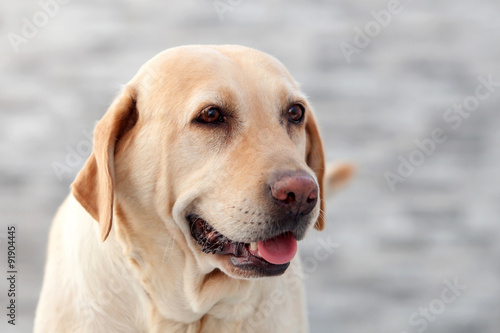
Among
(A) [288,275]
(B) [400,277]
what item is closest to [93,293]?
(A) [288,275]

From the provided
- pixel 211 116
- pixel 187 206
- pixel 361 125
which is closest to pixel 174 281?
pixel 187 206

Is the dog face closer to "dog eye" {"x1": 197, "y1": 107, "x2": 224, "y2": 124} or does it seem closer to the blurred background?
"dog eye" {"x1": 197, "y1": 107, "x2": 224, "y2": 124}

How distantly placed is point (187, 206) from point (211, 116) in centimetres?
39

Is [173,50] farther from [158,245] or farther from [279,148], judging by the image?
[158,245]

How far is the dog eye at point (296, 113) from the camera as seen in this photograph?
285 cm

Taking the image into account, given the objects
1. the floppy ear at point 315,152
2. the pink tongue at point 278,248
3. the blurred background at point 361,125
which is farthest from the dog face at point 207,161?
the blurred background at point 361,125

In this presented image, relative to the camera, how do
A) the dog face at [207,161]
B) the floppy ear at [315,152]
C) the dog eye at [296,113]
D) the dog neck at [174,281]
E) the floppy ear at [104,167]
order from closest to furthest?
1. the dog face at [207,161]
2. the floppy ear at [104,167]
3. the dog neck at [174,281]
4. the dog eye at [296,113]
5. the floppy ear at [315,152]

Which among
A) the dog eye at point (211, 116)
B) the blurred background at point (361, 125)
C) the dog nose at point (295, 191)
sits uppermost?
the dog eye at point (211, 116)

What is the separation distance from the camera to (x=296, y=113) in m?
2.88

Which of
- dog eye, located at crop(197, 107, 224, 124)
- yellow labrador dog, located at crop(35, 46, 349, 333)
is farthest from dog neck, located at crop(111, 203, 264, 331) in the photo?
dog eye, located at crop(197, 107, 224, 124)

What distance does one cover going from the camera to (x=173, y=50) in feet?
9.22

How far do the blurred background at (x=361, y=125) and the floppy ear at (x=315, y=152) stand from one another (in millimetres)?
1863

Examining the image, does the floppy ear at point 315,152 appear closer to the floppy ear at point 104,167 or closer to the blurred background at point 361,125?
the floppy ear at point 104,167

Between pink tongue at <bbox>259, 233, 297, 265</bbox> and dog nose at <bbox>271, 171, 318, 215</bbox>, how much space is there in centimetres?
19
